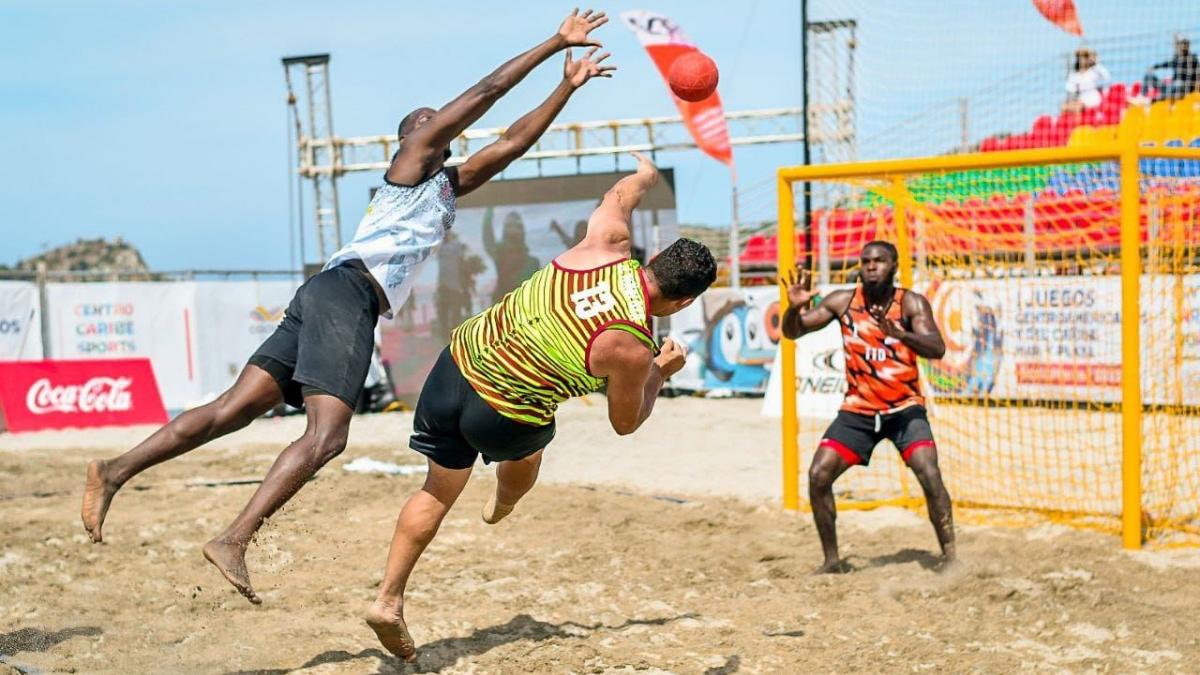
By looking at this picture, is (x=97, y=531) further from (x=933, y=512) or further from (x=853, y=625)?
(x=933, y=512)

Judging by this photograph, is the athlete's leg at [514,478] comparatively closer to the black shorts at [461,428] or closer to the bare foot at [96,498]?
the black shorts at [461,428]

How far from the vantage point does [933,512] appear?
22.8 ft

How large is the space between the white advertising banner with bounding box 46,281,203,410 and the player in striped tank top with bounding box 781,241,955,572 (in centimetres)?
1200

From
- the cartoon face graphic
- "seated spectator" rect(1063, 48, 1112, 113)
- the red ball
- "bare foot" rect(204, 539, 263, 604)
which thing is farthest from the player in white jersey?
"seated spectator" rect(1063, 48, 1112, 113)

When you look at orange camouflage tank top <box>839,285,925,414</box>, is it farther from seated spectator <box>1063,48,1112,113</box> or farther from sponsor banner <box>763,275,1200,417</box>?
seated spectator <box>1063,48,1112,113</box>

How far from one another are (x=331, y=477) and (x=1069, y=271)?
8.69 meters

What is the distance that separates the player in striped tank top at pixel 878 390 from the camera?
22.7ft

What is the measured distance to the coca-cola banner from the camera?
14.7 meters

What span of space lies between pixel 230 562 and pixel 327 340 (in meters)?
0.91

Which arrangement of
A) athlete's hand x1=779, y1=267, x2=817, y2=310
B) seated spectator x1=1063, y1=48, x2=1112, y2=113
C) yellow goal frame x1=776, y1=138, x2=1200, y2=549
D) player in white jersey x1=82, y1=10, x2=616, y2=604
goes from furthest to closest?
seated spectator x1=1063, y1=48, x2=1112, y2=113
yellow goal frame x1=776, y1=138, x2=1200, y2=549
athlete's hand x1=779, y1=267, x2=817, y2=310
player in white jersey x1=82, y1=10, x2=616, y2=604

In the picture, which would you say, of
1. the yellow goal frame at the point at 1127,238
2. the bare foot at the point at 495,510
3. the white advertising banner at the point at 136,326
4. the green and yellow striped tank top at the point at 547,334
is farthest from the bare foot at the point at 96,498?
the white advertising banner at the point at 136,326

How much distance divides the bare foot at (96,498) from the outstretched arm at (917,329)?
4.20 metres

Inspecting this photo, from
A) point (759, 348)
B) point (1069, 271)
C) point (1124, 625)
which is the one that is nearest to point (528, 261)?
point (759, 348)

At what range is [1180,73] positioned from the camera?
15555 mm
